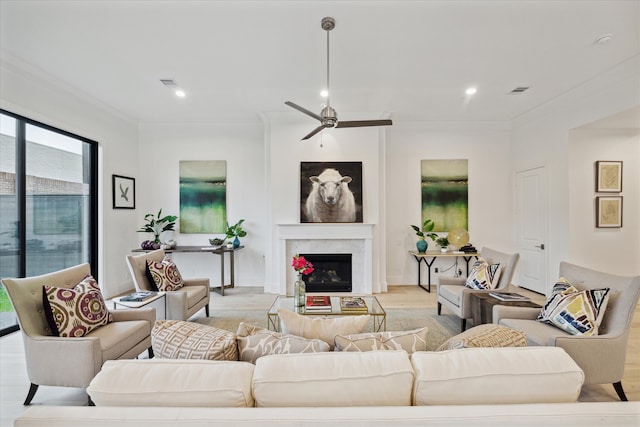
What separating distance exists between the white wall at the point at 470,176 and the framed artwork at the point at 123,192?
4.45 m

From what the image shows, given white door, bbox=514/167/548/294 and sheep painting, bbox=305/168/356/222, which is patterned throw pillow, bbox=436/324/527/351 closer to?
sheep painting, bbox=305/168/356/222

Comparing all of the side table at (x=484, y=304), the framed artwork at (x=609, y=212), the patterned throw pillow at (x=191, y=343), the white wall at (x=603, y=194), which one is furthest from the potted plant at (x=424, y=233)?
the patterned throw pillow at (x=191, y=343)

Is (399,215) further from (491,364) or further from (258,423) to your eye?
(258,423)

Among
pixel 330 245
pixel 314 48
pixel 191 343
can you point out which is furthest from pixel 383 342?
pixel 330 245

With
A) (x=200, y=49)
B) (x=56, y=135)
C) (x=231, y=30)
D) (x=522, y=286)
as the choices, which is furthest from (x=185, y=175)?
(x=522, y=286)

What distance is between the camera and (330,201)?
5.11m

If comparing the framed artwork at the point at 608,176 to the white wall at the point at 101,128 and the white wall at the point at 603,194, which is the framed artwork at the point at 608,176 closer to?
the white wall at the point at 603,194

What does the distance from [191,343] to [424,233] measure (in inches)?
195

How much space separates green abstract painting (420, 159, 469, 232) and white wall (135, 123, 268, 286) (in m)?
2.93

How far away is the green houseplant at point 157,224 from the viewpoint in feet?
17.3

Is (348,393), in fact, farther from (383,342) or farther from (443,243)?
(443,243)

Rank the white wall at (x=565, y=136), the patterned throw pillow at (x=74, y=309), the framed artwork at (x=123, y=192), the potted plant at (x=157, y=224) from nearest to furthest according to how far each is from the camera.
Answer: the patterned throw pillow at (x=74, y=309) → the white wall at (x=565, y=136) → the framed artwork at (x=123, y=192) → the potted plant at (x=157, y=224)

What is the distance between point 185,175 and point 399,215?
12.7 feet

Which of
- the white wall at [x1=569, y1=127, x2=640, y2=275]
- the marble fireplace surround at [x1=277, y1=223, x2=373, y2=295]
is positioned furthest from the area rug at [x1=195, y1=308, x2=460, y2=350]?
the white wall at [x1=569, y1=127, x2=640, y2=275]
